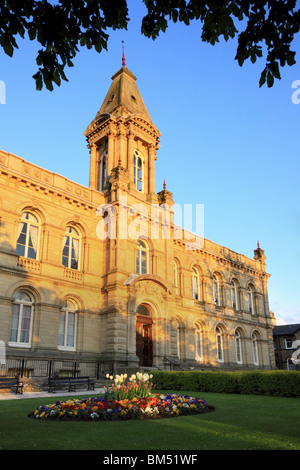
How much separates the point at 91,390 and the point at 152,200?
15.5 meters

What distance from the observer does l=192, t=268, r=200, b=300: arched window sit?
111ft

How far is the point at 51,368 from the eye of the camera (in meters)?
20.6

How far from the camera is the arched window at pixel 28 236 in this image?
22328mm

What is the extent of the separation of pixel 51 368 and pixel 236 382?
374 inches

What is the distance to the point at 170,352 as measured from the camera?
86.6 feet

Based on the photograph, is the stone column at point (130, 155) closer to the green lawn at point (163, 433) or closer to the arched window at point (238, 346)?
the arched window at point (238, 346)

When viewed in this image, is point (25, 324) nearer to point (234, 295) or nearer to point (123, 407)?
point (123, 407)

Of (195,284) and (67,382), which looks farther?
(195,284)

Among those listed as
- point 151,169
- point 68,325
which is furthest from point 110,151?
point 68,325

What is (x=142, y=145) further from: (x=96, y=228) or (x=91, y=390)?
(x=91, y=390)

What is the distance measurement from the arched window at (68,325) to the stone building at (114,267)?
0.06m

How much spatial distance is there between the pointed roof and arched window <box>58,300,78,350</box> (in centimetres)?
1553

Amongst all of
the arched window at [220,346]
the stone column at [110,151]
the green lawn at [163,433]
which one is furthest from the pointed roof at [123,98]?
the green lawn at [163,433]
